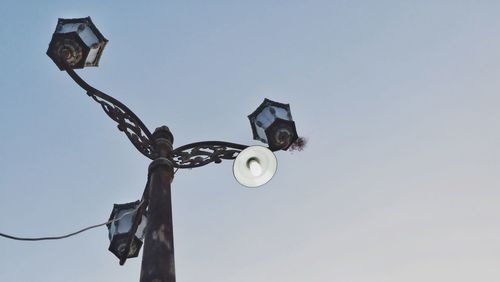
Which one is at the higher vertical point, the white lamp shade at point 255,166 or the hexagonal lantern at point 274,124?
the hexagonal lantern at point 274,124

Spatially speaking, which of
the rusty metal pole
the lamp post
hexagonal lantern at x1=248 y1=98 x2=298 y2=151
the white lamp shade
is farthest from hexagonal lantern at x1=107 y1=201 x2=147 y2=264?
hexagonal lantern at x1=248 y1=98 x2=298 y2=151

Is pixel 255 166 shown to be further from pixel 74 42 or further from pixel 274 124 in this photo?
pixel 74 42

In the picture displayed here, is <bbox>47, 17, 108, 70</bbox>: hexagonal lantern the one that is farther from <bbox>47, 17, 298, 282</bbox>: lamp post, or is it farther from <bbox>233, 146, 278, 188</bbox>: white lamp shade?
<bbox>233, 146, 278, 188</bbox>: white lamp shade

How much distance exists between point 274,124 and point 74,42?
Result: 246 cm

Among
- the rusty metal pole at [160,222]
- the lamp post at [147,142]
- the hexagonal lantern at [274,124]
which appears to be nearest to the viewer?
the rusty metal pole at [160,222]

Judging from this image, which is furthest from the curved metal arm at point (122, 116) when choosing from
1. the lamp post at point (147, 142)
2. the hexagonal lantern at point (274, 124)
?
the hexagonal lantern at point (274, 124)

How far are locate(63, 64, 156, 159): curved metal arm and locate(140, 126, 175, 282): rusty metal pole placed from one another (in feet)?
0.50

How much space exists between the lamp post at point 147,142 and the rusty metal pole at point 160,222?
1 cm

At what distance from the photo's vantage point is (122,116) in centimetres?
498

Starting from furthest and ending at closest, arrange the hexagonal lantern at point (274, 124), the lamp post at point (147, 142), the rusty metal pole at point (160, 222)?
the hexagonal lantern at point (274, 124) < the lamp post at point (147, 142) < the rusty metal pole at point (160, 222)

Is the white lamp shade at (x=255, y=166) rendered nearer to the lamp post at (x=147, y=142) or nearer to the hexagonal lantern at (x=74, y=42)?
the lamp post at (x=147, y=142)

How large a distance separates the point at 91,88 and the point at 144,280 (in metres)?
2.67

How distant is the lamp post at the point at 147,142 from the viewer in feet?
15.4

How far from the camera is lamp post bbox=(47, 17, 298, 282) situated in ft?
15.4
